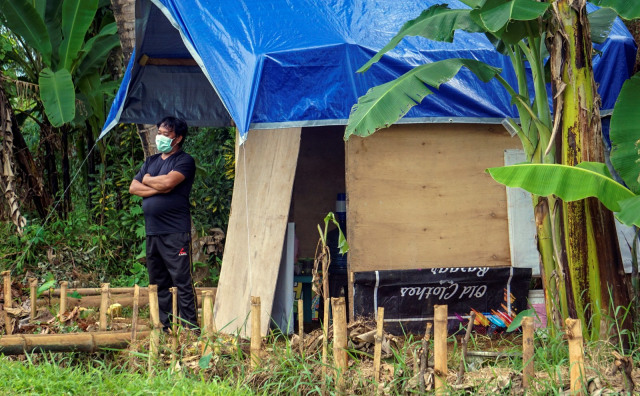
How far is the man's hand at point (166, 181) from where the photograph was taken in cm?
639

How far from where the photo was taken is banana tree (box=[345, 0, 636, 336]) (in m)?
5.27

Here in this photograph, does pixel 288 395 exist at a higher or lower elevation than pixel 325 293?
lower

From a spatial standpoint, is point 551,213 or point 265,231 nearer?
point 551,213

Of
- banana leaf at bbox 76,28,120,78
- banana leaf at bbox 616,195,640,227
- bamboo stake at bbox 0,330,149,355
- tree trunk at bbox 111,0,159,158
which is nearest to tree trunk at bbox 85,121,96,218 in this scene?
banana leaf at bbox 76,28,120,78

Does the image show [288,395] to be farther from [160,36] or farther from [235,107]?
[160,36]

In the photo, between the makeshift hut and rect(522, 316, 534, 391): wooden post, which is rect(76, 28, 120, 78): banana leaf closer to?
the makeshift hut

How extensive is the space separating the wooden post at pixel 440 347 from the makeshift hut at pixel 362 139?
7.13 feet

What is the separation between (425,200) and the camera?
657cm

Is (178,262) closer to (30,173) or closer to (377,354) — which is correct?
(377,354)

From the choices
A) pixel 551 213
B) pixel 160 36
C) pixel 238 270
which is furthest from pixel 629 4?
pixel 160 36

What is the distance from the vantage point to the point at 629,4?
193 inches

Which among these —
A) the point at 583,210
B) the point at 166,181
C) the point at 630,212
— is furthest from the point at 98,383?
the point at 630,212

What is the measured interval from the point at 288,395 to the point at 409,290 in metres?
1.92

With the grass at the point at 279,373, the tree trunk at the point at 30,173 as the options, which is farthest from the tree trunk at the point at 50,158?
the grass at the point at 279,373
